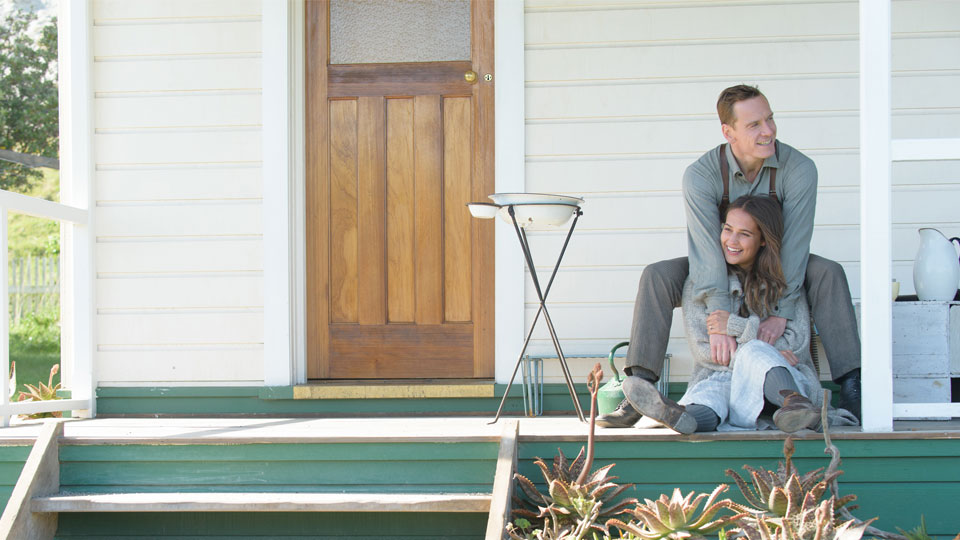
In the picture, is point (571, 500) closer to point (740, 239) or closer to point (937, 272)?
point (740, 239)

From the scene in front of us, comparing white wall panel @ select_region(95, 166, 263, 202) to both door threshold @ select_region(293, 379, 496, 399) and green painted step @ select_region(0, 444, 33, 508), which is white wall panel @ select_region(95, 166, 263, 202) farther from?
green painted step @ select_region(0, 444, 33, 508)

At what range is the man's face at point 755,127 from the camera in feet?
9.95

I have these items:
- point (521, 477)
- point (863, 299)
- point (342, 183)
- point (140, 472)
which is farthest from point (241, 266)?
point (863, 299)

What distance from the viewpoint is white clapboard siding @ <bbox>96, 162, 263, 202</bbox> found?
3920 millimetres

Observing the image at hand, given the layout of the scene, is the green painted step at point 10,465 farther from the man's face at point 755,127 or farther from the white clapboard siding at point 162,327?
the man's face at point 755,127

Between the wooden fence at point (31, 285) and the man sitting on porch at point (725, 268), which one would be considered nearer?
the man sitting on porch at point (725, 268)

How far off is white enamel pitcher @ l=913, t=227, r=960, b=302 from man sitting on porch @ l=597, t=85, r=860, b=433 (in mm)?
333

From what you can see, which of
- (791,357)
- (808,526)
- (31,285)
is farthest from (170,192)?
(31,285)

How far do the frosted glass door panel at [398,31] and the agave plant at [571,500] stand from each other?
76.9 inches

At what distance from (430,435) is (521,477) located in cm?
35

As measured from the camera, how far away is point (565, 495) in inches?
99.0

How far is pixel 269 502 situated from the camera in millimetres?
2713

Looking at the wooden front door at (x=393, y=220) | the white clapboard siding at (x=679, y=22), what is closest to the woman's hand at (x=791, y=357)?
the wooden front door at (x=393, y=220)

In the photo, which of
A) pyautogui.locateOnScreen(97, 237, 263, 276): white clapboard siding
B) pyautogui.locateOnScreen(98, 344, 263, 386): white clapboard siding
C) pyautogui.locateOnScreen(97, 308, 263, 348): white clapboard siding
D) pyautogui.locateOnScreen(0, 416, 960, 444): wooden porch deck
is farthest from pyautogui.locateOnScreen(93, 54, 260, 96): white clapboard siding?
pyautogui.locateOnScreen(0, 416, 960, 444): wooden porch deck
